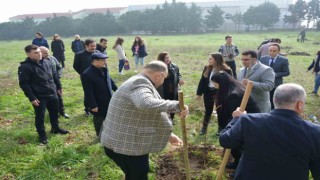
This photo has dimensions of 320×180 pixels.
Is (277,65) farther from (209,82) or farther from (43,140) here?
(43,140)

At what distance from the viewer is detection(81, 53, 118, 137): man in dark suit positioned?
546cm

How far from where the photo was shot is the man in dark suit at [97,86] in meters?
5.46

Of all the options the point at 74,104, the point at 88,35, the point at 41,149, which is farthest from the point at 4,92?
the point at 88,35

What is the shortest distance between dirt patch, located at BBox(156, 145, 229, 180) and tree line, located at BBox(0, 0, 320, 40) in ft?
191

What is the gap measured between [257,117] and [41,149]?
4.74 meters

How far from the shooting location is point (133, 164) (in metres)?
3.39

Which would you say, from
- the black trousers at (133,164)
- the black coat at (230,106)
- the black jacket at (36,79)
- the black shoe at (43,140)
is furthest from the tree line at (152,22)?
the black trousers at (133,164)

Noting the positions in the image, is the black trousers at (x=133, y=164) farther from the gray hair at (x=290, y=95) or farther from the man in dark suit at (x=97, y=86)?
the man in dark suit at (x=97, y=86)

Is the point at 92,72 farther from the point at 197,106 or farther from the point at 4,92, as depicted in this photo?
the point at 4,92

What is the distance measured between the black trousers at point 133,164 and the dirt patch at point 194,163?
4.44 feet

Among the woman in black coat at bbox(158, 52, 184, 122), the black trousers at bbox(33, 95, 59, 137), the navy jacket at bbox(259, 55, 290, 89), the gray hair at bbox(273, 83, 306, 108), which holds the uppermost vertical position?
the gray hair at bbox(273, 83, 306, 108)

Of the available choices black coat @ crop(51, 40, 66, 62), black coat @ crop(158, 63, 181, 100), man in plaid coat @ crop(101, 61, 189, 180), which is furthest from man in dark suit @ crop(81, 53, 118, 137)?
black coat @ crop(51, 40, 66, 62)

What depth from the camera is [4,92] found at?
10758 mm

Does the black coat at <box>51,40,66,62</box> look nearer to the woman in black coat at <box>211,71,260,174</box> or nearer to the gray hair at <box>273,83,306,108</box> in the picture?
the woman in black coat at <box>211,71,260,174</box>
